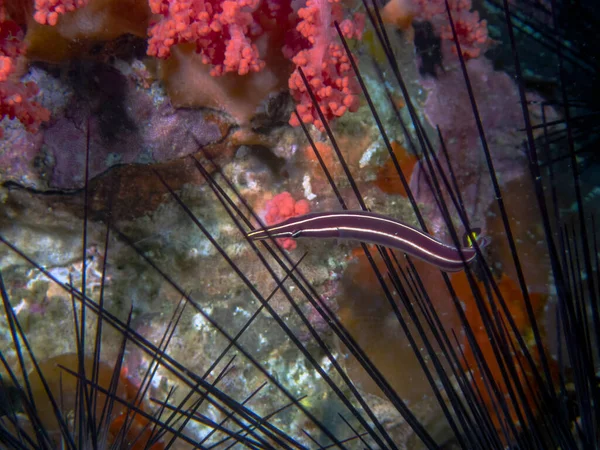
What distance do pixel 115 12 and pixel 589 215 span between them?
468cm

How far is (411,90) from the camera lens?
12.8ft

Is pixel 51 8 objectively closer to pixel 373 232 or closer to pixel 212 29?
pixel 212 29

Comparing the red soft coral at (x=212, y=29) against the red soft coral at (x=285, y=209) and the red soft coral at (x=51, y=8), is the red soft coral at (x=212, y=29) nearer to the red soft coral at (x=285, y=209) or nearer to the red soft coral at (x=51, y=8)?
the red soft coral at (x=51, y=8)

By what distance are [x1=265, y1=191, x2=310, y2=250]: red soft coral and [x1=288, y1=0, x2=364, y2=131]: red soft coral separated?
29.2 inches

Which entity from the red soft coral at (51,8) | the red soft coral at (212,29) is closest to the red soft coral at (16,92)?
the red soft coral at (51,8)

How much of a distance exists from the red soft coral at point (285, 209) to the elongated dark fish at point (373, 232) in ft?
2.75

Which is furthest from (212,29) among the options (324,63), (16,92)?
(16,92)

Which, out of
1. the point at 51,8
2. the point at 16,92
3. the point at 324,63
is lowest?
the point at 16,92

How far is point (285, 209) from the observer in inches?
142

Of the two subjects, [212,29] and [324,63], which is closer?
[212,29]

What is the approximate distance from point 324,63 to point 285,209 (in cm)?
130

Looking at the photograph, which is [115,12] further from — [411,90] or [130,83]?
[411,90]

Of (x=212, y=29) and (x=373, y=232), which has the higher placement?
(x=212, y=29)

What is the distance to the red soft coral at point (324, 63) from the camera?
9.78 feet
